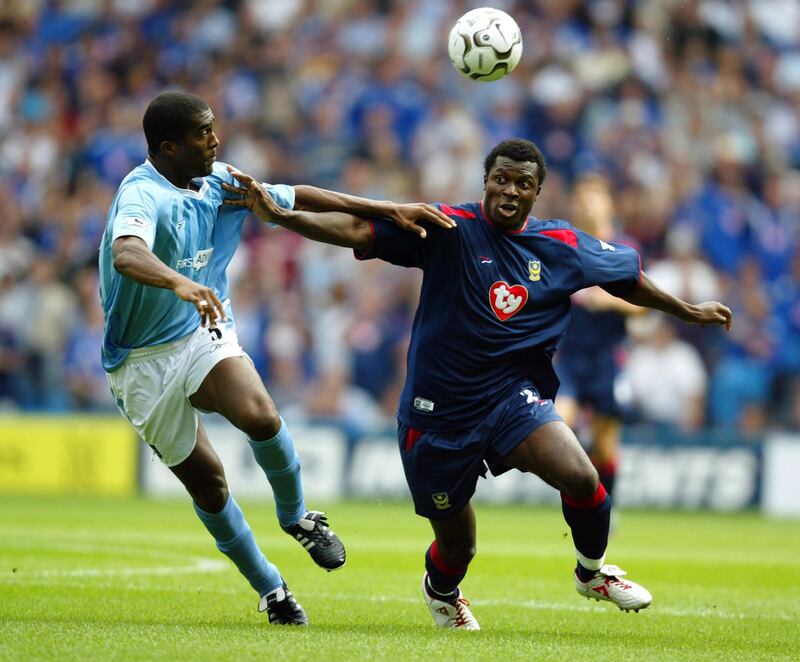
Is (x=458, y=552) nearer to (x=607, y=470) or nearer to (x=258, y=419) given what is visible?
(x=258, y=419)

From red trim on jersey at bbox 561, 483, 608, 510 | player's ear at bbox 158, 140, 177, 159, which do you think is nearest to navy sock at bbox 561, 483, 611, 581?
red trim on jersey at bbox 561, 483, 608, 510

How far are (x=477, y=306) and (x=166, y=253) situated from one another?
4.90ft

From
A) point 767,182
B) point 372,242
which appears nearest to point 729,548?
point 372,242

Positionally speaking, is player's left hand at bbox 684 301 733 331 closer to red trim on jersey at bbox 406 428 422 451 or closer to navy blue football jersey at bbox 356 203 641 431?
navy blue football jersey at bbox 356 203 641 431

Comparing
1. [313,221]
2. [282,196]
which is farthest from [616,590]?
[282,196]

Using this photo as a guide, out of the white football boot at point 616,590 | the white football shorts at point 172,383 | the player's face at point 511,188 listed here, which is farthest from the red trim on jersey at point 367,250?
the white football boot at point 616,590

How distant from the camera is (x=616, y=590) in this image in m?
6.79

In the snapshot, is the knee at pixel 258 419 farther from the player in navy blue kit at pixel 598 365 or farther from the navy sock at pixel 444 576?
the player in navy blue kit at pixel 598 365

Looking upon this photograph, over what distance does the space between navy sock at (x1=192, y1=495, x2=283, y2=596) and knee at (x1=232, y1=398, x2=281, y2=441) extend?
0.46 metres

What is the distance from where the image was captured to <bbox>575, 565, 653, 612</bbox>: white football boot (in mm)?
→ 6742

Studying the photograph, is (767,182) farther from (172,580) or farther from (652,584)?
(172,580)

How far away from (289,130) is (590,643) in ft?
47.4

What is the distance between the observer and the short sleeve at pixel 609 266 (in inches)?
275

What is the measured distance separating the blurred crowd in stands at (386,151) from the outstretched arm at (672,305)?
8840 millimetres
